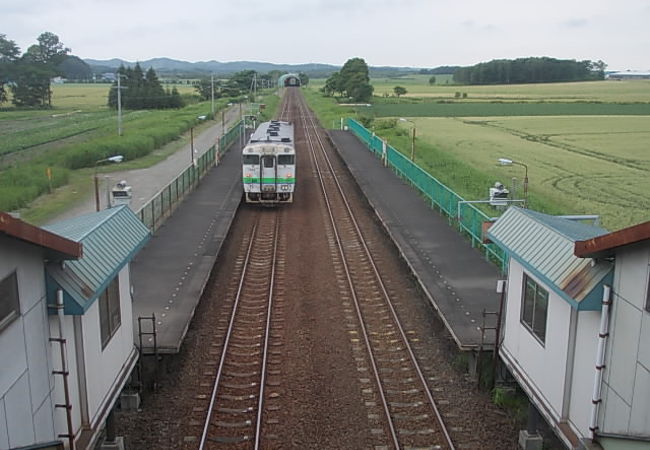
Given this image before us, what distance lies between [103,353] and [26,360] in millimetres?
2278

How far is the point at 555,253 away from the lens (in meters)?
9.55

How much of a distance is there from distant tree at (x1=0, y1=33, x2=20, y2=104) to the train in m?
52.3

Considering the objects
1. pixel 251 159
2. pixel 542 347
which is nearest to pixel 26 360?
pixel 542 347

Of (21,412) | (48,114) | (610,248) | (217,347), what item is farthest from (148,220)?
(48,114)

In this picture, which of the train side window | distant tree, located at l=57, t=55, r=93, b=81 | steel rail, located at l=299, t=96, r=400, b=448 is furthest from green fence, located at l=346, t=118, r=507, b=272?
distant tree, located at l=57, t=55, r=93, b=81

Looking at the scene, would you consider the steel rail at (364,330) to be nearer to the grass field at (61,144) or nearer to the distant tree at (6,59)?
the grass field at (61,144)

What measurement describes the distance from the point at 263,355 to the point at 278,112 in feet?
259

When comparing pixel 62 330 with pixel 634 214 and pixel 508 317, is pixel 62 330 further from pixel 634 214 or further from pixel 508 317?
pixel 634 214

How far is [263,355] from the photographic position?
13.5 meters

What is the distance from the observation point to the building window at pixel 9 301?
269 inches

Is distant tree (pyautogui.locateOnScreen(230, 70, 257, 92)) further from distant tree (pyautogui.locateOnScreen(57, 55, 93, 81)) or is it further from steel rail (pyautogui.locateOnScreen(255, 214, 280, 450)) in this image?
steel rail (pyautogui.locateOnScreen(255, 214, 280, 450))

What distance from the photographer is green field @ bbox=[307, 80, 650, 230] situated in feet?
109

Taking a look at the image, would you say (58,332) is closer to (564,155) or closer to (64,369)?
(64,369)

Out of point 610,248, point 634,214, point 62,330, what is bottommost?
point 634,214
